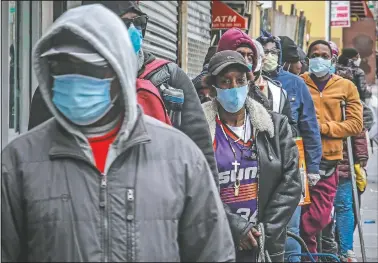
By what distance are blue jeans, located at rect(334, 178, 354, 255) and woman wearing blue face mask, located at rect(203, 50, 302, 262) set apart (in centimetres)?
396

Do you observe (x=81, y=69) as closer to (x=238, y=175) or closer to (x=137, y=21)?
(x=137, y=21)

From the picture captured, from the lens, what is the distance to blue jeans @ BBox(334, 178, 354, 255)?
31.6ft

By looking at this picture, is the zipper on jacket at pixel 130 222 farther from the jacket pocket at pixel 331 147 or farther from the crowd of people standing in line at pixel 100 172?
the jacket pocket at pixel 331 147

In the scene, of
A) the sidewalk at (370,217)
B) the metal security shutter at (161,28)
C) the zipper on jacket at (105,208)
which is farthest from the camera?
the metal security shutter at (161,28)

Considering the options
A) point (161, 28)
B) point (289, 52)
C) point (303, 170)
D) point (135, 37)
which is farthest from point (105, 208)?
point (161, 28)

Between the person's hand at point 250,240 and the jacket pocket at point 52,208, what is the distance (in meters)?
2.47

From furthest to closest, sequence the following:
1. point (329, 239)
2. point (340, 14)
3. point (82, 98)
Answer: point (340, 14) → point (329, 239) → point (82, 98)

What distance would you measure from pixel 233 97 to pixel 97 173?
98.9 inches

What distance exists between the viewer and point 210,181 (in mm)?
3322

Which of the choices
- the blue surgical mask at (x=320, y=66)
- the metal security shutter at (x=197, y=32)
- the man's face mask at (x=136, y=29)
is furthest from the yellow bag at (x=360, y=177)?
the metal security shutter at (x=197, y=32)

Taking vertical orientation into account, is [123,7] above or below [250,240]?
above

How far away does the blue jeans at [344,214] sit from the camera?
9633 millimetres

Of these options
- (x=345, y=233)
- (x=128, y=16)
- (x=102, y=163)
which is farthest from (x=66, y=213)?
(x=345, y=233)

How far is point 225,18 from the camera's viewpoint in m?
17.5
